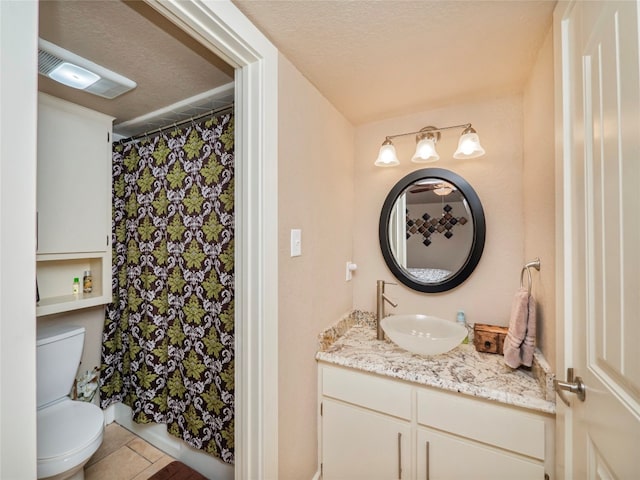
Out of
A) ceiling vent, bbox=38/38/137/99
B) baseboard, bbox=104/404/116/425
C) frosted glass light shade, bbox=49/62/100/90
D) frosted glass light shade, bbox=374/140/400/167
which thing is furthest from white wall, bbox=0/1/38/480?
baseboard, bbox=104/404/116/425

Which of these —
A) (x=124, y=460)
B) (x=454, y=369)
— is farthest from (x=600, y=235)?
(x=124, y=460)

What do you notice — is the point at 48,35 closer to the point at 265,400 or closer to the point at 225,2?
the point at 225,2

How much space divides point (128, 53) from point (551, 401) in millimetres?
2304

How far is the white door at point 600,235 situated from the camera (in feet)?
1.97

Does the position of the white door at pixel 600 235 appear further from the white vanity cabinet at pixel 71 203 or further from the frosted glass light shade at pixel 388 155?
the white vanity cabinet at pixel 71 203

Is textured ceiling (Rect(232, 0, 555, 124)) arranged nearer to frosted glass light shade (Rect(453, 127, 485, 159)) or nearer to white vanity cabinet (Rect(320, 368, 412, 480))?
frosted glass light shade (Rect(453, 127, 485, 159))

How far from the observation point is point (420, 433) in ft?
4.23

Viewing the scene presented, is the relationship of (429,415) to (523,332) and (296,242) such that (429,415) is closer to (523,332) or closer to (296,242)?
(523,332)

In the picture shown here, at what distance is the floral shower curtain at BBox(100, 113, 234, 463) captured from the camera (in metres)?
1.60

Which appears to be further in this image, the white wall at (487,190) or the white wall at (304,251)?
the white wall at (487,190)

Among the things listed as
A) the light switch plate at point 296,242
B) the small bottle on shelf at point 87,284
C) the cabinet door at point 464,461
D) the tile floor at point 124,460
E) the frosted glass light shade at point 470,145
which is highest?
the frosted glass light shade at point 470,145

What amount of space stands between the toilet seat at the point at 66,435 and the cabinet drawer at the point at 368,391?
4.09ft

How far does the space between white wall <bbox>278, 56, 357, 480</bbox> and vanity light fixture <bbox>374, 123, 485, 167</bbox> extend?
31 cm

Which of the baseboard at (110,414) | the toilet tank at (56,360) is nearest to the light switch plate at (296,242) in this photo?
the toilet tank at (56,360)
